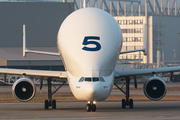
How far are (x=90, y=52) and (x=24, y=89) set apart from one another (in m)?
5.87

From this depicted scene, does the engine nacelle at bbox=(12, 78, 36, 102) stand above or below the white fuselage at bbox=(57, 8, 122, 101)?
below

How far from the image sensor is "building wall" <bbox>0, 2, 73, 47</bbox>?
9400 cm

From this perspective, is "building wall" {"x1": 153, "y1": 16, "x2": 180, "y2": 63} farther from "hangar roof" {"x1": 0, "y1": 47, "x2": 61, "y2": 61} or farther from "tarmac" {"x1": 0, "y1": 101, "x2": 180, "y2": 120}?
"tarmac" {"x1": 0, "y1": 101, "x2": 180, "y2": 120}

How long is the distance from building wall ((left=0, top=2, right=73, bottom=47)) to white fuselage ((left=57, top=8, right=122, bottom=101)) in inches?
2834

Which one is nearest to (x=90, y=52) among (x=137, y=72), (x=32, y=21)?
(x=137, y=72)

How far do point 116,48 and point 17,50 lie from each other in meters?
70.7

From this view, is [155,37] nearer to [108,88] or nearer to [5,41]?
[5,41]

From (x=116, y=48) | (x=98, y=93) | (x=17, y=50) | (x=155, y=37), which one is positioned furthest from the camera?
(x=155, y=37)

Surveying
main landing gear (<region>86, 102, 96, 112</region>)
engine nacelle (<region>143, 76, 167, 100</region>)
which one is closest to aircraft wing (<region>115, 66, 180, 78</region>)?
engine nacelle (<region>143, 76, 167, 100</region>)

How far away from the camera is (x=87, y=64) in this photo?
65.0ft

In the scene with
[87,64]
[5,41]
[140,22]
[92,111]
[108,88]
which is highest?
[140,22]

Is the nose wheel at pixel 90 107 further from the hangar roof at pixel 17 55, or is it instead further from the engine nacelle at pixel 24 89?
the hangar roof at pixel 17 55

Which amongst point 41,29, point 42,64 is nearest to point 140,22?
point 41,29

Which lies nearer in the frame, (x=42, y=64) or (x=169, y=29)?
(x=42, y=64)
